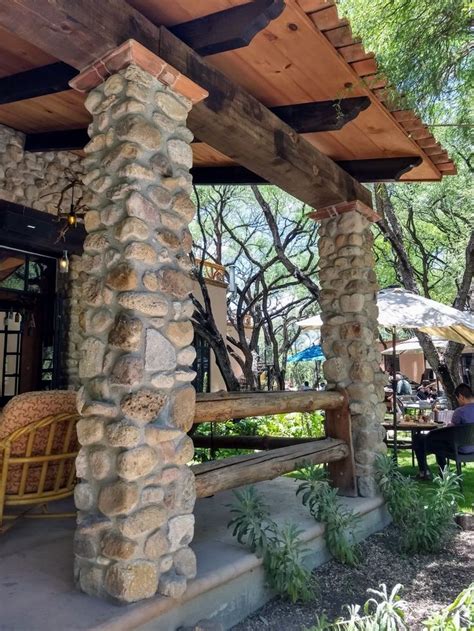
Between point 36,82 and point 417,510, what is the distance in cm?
450

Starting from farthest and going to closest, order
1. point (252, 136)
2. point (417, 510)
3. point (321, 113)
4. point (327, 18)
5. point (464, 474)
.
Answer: point (464, 474), point (417, 510), point (321, 113), point (252, 136), point (327, 18)

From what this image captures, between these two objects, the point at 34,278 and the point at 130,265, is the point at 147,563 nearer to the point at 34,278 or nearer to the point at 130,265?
the point at 130,265

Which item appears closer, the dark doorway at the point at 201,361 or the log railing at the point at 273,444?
the log railing at the point at 273,444

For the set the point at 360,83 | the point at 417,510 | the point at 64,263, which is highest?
the point at 360,83

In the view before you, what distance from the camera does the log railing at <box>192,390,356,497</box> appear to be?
3.22m

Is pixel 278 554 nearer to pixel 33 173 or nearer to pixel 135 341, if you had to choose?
pixel 135 341

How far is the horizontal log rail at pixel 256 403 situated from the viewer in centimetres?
318

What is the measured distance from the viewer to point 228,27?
9.59ft

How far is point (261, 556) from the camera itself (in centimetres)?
310

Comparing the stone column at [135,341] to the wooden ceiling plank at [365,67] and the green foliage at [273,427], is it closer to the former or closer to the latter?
the wooden ceiling plank at [365,67]

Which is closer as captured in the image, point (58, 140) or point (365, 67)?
point (365, 67)

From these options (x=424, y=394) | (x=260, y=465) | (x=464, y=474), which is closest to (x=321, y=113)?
(x=260, y=465)

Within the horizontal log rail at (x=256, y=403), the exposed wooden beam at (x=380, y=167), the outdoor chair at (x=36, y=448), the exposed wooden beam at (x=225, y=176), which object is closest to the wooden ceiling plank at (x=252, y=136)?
the exposed wooden beam at (x=380, y=167)

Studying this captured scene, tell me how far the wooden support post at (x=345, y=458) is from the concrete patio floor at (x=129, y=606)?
0.45 metres
